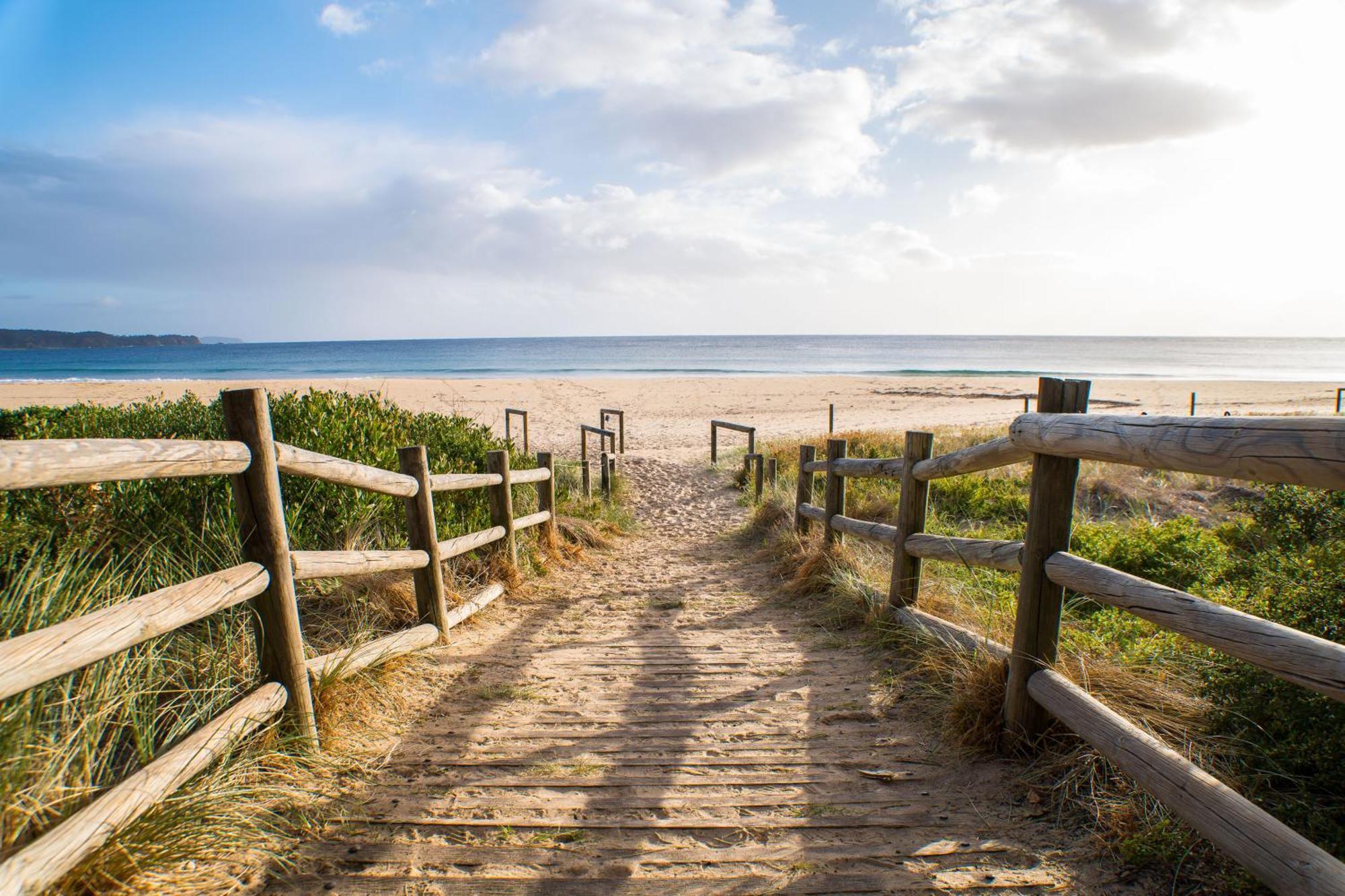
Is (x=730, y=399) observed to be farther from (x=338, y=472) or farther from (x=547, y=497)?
(x=338, y=472)

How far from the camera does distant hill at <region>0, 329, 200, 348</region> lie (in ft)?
443

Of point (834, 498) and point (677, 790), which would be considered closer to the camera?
point (677, 790)

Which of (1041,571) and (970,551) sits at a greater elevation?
(1041,571)

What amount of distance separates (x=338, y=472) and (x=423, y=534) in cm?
113

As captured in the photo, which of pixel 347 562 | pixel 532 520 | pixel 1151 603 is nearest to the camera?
pixel 1151 603

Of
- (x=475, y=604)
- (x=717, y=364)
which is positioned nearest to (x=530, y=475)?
(x=475, y=604)

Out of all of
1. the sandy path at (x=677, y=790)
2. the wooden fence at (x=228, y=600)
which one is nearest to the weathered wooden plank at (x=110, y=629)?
the wooden fence at (x=228, y=600)

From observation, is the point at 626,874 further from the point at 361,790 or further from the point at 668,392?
the point at 668,392

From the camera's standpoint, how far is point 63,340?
13525cm

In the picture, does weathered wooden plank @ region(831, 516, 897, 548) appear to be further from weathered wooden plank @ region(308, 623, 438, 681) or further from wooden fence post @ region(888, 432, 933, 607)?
weathered wooden plank @ region(308, 623, 438, 681)

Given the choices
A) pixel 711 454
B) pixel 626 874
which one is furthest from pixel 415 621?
pixel 711 454

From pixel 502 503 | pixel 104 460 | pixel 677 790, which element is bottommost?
pixel 677 790

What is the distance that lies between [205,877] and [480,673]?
212cm

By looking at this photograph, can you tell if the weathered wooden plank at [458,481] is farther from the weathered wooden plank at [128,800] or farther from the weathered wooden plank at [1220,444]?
the weathered wooden plank at [1220,444]
